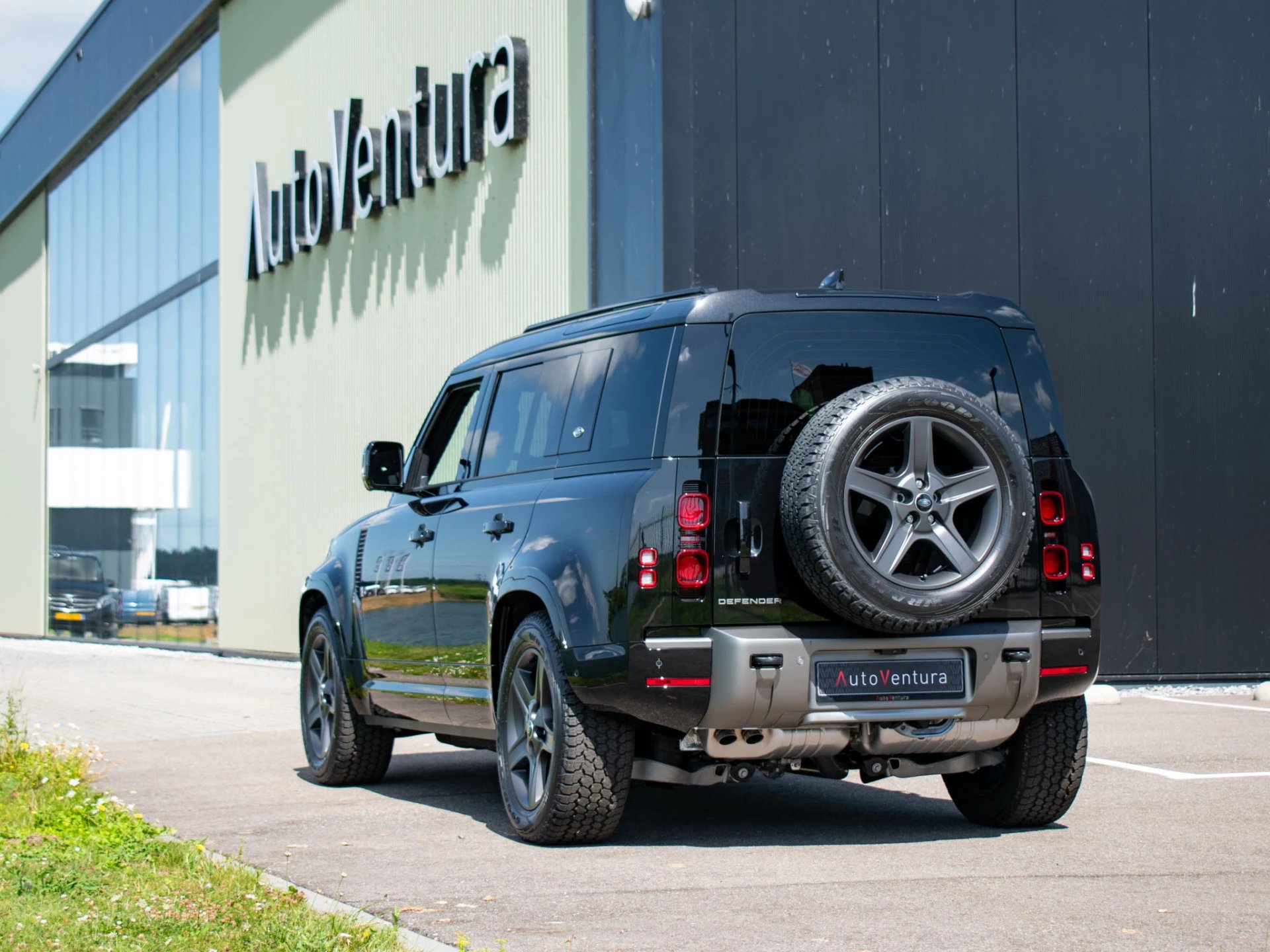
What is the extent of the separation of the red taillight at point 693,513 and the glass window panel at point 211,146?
69.7 ft

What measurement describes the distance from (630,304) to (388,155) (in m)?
13.5

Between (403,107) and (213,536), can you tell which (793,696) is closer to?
(403,107)

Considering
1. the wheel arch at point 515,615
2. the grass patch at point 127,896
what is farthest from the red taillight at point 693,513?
the grass patch at point 127,896

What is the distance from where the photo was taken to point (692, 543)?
6.32 m

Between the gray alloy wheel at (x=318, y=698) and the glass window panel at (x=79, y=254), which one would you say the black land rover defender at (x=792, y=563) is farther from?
the glass window panel at (x=79, y=254)

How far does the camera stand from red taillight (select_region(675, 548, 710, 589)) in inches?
248

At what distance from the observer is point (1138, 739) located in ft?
36.0

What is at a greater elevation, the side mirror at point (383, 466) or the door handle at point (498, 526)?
the side mirror at point (383, 466)

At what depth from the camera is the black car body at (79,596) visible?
3306cm

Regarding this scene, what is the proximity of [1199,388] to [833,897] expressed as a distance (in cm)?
1136

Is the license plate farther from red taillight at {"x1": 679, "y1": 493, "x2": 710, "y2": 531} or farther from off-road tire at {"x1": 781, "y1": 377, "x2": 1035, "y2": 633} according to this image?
red taillight at {"x1": 679, "y1": 493, "x2": 710, "y2": 531}

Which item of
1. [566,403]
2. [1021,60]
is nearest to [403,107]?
[1021,60]

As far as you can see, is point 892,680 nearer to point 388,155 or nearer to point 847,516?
point 847,516

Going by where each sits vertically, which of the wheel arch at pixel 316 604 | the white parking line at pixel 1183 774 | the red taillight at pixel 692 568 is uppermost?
the red taillight at pixel 692 568
